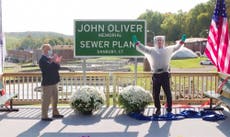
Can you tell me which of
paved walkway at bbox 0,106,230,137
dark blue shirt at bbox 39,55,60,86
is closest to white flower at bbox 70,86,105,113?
paved walkway at bbox 0,106,230,137

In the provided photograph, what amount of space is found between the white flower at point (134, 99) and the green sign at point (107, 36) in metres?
1.06

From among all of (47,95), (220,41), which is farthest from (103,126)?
(220,41)

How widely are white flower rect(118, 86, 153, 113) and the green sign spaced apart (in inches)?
41.9

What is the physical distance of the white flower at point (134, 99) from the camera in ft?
27.6

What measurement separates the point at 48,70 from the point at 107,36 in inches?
77.2

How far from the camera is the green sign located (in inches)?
360

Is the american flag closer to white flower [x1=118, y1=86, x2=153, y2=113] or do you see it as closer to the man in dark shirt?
white flower [x1=118, y1=86, x2=153, y2=113]

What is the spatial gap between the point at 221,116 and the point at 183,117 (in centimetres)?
78

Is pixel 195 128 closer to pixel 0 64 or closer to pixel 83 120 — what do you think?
pixel 83 120

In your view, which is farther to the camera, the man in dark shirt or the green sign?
the green sign

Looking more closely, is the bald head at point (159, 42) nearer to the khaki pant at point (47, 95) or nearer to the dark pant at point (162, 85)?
the dark pant at point (162, 85)

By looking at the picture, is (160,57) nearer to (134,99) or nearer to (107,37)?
(134,99)

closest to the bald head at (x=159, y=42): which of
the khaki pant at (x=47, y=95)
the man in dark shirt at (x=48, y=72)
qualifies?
the man in dark shirt at (x=48, y=72)

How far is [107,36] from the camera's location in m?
9.23
